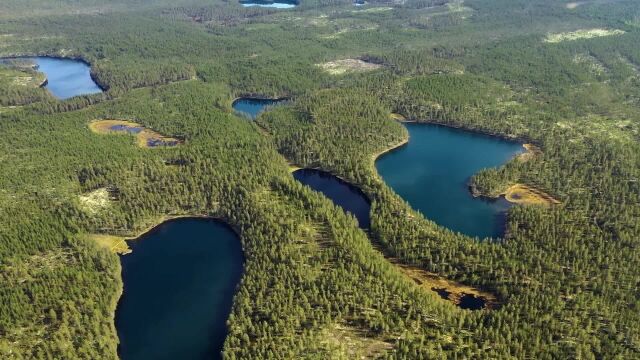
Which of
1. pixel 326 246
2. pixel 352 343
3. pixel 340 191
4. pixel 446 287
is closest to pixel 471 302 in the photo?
pixel 446 287

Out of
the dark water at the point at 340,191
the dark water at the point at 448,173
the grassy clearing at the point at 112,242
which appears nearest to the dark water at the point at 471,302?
the dark water at the point at 448,173

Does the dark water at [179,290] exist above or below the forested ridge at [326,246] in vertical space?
below

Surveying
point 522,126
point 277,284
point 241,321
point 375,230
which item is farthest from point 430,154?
point 241,321

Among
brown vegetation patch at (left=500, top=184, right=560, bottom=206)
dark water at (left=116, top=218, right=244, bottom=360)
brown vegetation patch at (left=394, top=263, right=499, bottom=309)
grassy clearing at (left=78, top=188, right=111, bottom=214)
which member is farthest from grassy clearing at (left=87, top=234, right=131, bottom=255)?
brown vegetation patch at (left=500, top=184, right=560, bottom=206)

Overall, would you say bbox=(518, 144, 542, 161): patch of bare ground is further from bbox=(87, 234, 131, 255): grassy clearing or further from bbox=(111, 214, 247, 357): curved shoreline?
bbox=(87, 234, 131, 255): grassy clearing

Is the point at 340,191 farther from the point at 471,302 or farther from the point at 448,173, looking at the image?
the point at 471,302

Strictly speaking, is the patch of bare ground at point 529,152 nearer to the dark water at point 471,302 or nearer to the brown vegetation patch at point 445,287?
the brown vegetation patch at point 445,287
